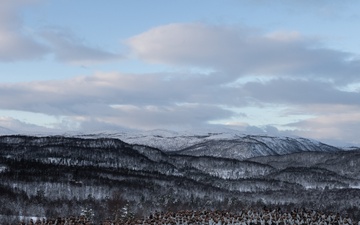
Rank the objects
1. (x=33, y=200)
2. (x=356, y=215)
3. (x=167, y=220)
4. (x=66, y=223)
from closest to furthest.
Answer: (x=66, y=223), (x=167, y=220), (x=356, y=215), (x=33, y=200)

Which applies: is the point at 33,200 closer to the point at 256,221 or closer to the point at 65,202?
the point at 65,202

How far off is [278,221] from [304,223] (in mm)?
5843

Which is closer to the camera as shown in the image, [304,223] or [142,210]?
[304,223]

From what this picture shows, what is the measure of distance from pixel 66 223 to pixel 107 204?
266 ft

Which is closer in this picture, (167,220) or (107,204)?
(167,220)

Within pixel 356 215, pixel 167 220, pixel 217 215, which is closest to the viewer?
pixel 167 220

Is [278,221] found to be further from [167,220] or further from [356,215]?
[356,215]

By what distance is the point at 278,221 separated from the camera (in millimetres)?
124312

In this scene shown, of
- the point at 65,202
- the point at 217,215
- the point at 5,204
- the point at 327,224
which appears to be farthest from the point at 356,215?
the point at 5,204

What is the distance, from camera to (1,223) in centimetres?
13575

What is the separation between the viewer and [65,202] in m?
199

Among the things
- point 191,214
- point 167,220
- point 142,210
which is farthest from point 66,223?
point 142,210

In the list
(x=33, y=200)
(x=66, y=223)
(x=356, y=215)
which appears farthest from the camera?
(x=33, y=200)

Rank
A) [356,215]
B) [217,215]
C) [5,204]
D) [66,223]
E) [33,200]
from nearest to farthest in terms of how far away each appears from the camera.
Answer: [66,223] < [217,215] < [356,215] < [5,204] < [33,200]
